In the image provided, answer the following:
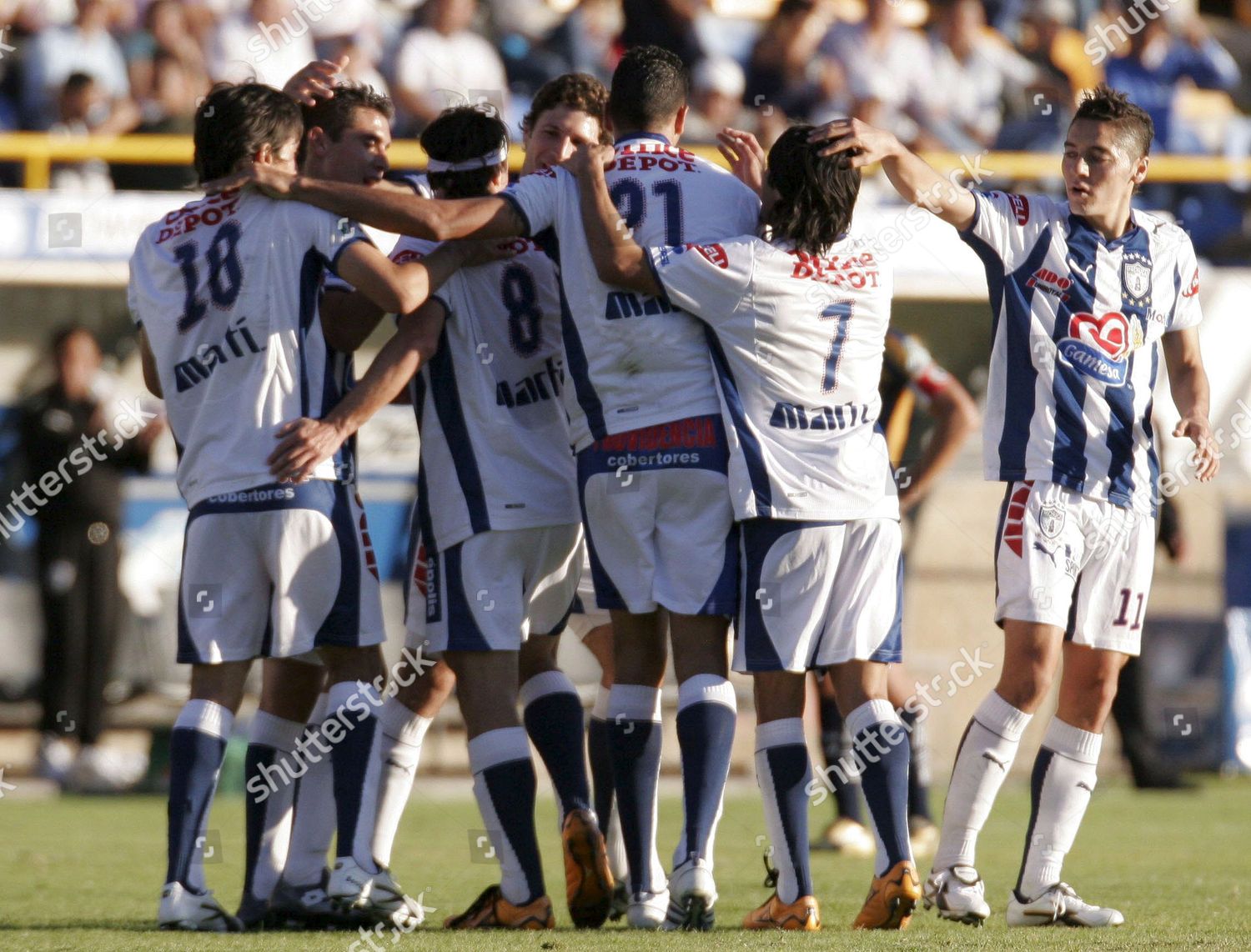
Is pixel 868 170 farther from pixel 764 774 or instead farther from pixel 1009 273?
pixel 764 774

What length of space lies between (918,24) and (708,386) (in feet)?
34.9

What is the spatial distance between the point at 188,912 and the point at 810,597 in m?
1.74

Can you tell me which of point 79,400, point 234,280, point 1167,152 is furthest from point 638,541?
point 1167,152

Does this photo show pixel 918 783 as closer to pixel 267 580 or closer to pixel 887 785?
pixel 887 785

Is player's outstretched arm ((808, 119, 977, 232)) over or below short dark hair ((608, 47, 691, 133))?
below

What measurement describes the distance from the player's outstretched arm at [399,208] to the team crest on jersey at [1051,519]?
5.19ft

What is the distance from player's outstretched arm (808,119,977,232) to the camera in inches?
175

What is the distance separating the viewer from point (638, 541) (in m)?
4.45

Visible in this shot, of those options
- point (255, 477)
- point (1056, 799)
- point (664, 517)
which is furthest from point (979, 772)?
point (255, 477)

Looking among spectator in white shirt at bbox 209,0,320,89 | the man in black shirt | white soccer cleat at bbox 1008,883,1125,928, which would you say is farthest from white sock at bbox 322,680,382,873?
spectator in white shirt at bbox 209,0,320,89

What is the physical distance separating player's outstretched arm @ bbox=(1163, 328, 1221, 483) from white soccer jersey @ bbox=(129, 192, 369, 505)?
2.29 m

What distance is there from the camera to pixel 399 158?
11.6 metres

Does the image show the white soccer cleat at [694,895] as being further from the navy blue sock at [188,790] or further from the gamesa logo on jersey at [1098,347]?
the gamesa logo on jersey at [1098,347]

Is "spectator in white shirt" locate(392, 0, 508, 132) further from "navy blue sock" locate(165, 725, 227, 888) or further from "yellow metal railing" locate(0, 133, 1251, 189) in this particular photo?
"navy blue sock" locate(165, 725, 227, 888)
